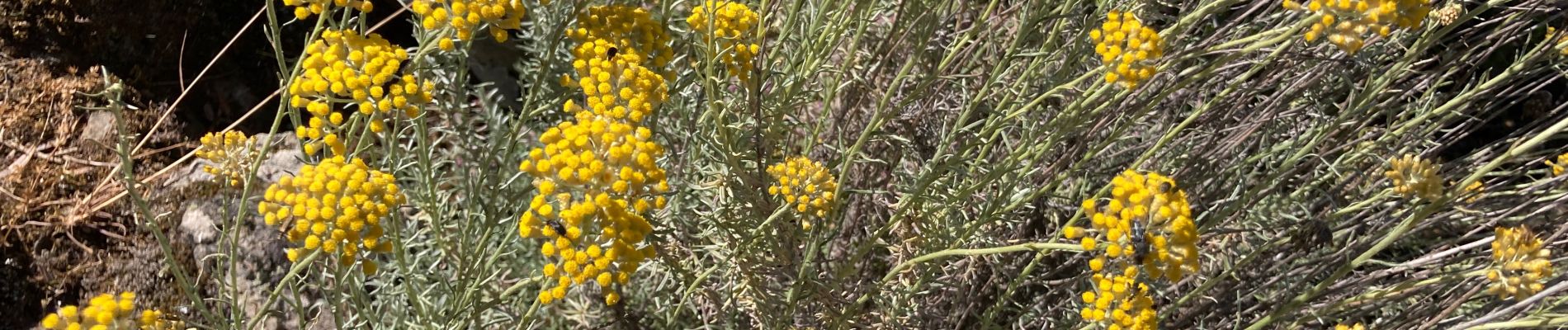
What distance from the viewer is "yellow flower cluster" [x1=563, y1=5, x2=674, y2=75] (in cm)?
123

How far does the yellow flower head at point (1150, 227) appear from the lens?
1088 mm

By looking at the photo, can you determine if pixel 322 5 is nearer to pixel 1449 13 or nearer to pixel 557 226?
pixel 557 226

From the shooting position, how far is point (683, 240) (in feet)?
5.81

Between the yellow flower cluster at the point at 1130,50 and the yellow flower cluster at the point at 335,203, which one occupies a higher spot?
the yellow flower cluster at the point at 1130,50

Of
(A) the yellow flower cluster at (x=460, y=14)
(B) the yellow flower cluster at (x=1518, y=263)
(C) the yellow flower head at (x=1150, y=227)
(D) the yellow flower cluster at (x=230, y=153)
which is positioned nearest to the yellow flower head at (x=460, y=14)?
(A) the yellow flower cluster at (x=460, y=14)

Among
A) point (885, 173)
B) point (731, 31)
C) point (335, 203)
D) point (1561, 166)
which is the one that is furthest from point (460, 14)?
point (1561, 166)

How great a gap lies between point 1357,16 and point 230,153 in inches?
55.7

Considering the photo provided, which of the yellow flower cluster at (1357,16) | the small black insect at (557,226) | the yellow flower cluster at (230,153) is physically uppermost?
the yellow flower cluster at (1357,16)

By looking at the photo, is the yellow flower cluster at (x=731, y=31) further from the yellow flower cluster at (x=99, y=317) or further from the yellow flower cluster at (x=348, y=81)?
the yellow flower cluster at (x=99, y=317)

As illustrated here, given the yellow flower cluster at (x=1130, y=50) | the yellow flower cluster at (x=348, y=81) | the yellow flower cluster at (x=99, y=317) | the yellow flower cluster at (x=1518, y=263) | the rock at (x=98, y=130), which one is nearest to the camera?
A: the yellow flower cluster at (x=99, y=317)

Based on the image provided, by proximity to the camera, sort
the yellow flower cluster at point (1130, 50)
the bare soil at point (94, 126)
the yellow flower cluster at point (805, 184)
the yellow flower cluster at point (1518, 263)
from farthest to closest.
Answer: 1. the bare soil at point (94, 126)
2. the yellow flower cluster at point (805, 184)
3. the yellow flower cluster at point (1518, 263)
4. the yellow flower cluster at point (1130, 50)

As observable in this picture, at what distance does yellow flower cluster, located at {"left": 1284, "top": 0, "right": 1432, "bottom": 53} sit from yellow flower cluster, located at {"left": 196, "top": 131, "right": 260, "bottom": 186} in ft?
4.31

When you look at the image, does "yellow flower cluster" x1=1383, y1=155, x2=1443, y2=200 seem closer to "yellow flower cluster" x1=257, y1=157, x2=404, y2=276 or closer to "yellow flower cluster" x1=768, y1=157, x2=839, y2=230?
"yellow flower cluster" x1=768, y1=157, x2=839, y2=230

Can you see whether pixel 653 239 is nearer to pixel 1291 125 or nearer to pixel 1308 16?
pixel 1308 16
